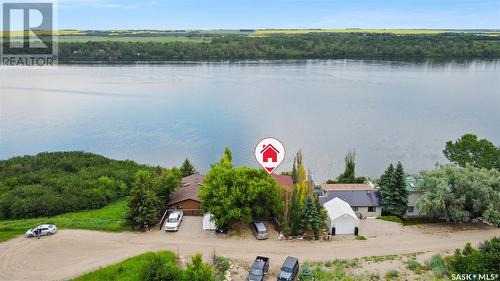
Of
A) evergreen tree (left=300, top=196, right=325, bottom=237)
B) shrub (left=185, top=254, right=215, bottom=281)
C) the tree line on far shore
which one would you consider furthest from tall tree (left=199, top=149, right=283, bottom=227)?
the tree line on far shore

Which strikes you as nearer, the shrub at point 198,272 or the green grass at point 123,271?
the shrub at point 198,272

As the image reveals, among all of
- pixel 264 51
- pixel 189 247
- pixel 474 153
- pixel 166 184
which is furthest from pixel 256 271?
pixel 264 51

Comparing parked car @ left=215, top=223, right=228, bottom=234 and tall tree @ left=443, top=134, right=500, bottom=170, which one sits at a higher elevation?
tall tree @ left=443, top=134, right=500, bottom=170

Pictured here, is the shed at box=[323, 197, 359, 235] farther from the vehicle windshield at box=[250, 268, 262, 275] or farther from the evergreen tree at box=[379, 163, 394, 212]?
the vehicle windshield at box=[250, 268, 262, 275]

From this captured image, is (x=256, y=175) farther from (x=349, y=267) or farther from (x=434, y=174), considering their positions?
(x=434, y=174)

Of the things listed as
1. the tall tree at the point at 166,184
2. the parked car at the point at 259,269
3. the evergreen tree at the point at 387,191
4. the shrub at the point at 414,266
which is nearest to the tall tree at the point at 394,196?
the evergreen tree at the point at 387,191

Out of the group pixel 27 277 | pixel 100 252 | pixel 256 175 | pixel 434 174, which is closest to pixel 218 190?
pixel 256 175

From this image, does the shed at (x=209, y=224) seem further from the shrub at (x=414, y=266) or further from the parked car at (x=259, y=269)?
the shrub at (x=414, y=266)
